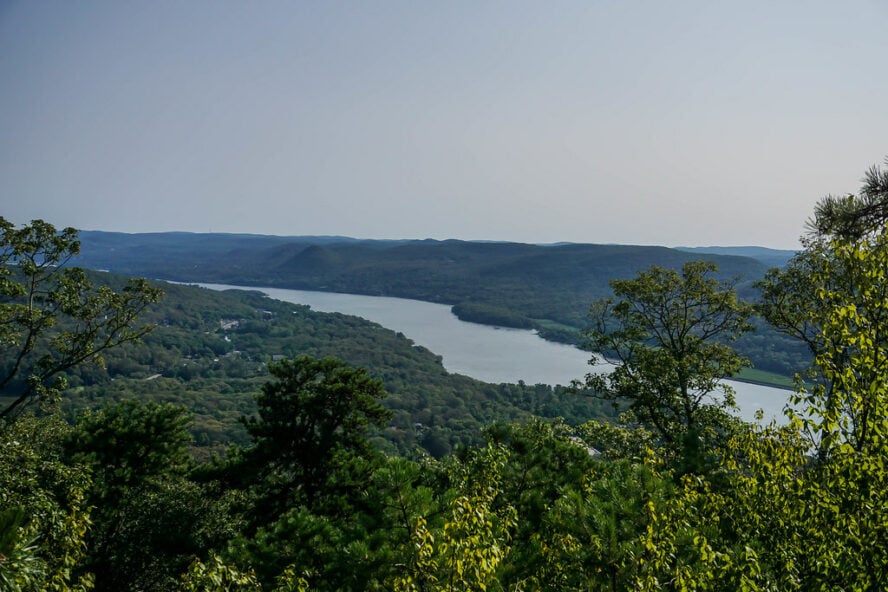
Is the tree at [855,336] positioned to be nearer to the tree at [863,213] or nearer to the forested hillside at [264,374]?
the tree at [863,213]

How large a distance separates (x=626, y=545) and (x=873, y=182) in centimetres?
642

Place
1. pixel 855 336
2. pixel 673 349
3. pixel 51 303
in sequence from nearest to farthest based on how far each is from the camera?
pixel 855 336
pixel 51 303
pixel 673 349

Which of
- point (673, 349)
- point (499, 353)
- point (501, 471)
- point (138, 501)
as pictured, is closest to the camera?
point (501, 471)

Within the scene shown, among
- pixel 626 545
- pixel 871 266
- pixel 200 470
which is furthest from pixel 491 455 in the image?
pixel 200 470

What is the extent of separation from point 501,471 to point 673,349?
404 inches

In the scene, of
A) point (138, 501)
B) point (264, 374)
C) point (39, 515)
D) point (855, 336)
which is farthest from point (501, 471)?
point (264, 374)

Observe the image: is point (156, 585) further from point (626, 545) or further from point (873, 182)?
point (873, 182)

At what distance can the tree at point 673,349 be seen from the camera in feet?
49.1

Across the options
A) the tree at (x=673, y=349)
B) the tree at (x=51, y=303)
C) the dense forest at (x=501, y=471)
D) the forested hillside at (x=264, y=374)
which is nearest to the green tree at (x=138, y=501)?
the dense forest at (x=501, y=471)

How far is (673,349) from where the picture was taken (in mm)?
17203

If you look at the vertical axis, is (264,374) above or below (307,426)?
below

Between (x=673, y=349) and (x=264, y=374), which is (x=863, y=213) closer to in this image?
(x=673, y=349)

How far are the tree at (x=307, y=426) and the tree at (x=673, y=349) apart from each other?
7.64 meters

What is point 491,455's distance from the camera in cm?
694
